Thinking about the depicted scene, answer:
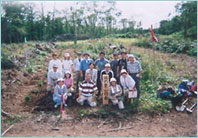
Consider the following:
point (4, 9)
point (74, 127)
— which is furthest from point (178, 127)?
point (4, 9)

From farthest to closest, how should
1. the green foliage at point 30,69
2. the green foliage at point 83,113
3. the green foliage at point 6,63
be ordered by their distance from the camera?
the green foliage at point 30,69
the green foliage at point 6,63
the green foliage at point 83,113

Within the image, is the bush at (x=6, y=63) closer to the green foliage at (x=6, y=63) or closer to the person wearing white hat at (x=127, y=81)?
the green foliage at (x=6, y=63)

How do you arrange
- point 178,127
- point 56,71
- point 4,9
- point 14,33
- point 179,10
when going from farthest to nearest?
point 14,33 < point 4,9 < point 179,10 < point 56,71 < point 178,127

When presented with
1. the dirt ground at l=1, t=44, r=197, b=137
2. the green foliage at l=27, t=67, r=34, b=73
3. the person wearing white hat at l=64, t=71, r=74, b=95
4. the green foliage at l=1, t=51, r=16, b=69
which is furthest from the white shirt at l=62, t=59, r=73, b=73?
the green foliage at l=1, t=51, r=16, b=69

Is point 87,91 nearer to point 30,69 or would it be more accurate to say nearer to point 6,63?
point 30,69

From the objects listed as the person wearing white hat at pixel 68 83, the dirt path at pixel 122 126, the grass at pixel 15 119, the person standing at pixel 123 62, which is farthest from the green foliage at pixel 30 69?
the person standing at pixel 123 62

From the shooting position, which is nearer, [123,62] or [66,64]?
[123,62]

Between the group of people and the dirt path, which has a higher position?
the group of people

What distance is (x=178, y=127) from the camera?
15.3 feet

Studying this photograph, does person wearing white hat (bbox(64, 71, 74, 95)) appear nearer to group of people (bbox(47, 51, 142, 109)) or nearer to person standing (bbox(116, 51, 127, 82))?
group of people (bbox(47, 51, 142, 109))

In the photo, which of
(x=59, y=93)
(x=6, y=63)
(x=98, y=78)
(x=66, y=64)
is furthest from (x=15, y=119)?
(x=6, y=63)

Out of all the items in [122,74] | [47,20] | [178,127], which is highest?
[47,20]

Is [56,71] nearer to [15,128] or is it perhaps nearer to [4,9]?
[15,128]

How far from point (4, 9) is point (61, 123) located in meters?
20.1
